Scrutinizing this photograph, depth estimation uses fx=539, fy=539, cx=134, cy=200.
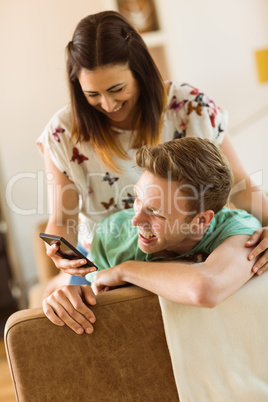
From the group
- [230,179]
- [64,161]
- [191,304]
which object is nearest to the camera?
[191,304]

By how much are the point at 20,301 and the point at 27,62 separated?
1498 millimetres

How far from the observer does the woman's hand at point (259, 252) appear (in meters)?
1.38

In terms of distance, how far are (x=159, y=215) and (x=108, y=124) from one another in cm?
53

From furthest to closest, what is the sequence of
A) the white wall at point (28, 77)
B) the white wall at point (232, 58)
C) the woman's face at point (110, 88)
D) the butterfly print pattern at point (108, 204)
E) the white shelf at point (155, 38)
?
1. the white wall at point (232, 58)
2. the white wall at point (28, 77)
3. the white shelf at point (155, 38)
4. the butterfly print pattern at point (108, 204)
5. the woman's face at point (110, 88)

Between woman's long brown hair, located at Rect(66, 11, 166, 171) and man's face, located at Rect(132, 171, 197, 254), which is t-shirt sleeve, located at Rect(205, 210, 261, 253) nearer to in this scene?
man's face, located at Rect(132, 171, 197, 254)

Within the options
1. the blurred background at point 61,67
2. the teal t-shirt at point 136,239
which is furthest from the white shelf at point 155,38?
the teal t-shirt at point 136,239

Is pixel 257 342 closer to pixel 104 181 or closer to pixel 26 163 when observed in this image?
pixel 104 181

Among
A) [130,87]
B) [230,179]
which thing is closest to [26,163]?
[130,87]

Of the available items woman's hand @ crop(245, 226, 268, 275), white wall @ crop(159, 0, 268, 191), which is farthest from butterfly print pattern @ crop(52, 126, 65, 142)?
white wall @ crop(159, 0, 268, 191)

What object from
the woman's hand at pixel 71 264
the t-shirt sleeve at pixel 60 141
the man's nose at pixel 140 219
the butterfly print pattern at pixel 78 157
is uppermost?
the t-shirt sleeve at pixel 60 141

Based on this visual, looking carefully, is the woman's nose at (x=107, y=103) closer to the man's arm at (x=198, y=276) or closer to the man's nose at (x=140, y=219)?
the man's nose at (x=140, y=219)

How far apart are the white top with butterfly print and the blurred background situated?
145 centimetres

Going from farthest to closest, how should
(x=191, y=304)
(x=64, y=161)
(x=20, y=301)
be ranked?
(x=20, y=301)
(x=64, y=161)
(x=191, y=304)

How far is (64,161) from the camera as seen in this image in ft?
5.98
